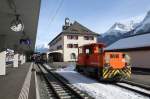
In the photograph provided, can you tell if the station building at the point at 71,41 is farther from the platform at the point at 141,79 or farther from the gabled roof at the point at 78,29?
the platform at the point at 141,79

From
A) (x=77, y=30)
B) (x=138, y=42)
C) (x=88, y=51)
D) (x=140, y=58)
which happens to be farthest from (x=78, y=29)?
(x=88, y=51)

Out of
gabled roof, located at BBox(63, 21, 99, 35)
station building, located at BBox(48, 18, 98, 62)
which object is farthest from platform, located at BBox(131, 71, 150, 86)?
gabled roof, located at BBox(63, 21, 99, 35)

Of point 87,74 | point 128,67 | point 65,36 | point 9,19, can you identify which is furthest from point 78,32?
point 9,19

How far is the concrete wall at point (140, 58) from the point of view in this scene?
30359 millimetres

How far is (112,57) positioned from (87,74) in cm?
560

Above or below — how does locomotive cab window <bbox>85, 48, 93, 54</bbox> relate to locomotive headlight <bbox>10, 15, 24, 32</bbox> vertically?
below

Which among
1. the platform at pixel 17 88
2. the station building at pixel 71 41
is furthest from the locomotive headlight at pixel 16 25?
the station building at pixel 71 41

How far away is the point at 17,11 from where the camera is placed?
42.4ft

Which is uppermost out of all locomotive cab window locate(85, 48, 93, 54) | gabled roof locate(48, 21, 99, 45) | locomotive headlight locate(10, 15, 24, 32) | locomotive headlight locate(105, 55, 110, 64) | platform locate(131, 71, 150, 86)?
gabled roof locate(48, 21, 99, 45)

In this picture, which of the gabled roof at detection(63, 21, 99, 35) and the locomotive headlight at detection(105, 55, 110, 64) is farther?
the gabled roof at detection(63, 21, 99, 35)

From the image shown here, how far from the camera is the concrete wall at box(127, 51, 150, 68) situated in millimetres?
30359

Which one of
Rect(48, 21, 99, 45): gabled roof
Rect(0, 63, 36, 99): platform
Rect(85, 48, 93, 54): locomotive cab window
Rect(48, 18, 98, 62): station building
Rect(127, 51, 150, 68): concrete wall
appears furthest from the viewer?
Rect(48, 21, 99, 45): gabled roof

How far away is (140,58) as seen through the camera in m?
32.2

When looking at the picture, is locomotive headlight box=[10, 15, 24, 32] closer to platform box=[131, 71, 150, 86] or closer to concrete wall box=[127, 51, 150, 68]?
platform box=[131, 71, 150, 86]
